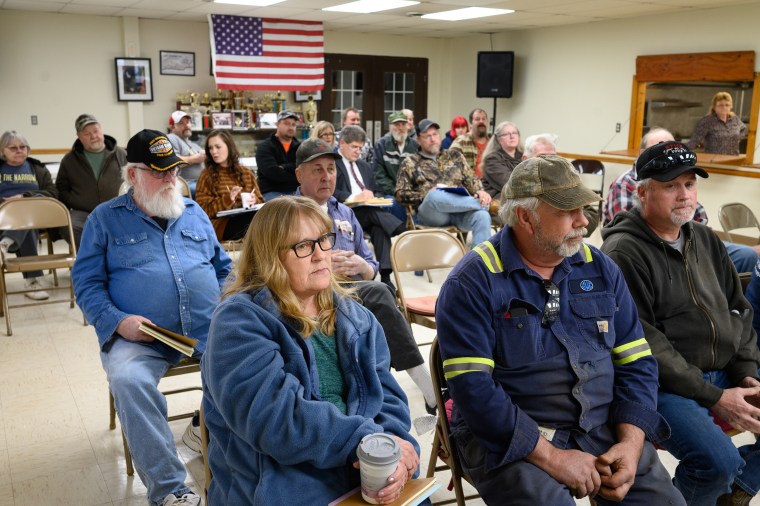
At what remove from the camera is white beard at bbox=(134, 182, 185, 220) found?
2.65 metres

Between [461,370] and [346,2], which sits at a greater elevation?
[346,2]

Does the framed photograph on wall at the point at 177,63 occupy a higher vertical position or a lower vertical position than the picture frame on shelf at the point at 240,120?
higher

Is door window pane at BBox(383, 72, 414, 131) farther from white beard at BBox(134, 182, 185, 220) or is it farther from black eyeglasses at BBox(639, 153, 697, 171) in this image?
black eyeglasses at BBox(639, 153, 697, 171)

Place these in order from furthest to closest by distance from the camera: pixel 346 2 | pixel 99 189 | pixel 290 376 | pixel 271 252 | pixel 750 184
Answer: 1. pixel 346 2
2. pixel 750 184
3. pixel 99 189
4. pixel 271 252
5. pixel 290 376

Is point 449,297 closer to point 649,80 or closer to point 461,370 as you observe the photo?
point 461,370

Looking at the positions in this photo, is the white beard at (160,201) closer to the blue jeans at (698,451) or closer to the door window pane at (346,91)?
the blue jeans at (698,451)

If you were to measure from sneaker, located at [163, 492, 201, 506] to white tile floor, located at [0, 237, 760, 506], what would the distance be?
1.23 feet

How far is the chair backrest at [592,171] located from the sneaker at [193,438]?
279 inches

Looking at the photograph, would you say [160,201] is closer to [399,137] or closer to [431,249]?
[431,249]

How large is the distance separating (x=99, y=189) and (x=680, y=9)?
6695mm

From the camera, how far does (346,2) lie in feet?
25.1

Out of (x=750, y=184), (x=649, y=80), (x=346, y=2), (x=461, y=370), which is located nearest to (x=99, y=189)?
(x=346, y=2)

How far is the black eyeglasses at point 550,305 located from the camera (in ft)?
6.19

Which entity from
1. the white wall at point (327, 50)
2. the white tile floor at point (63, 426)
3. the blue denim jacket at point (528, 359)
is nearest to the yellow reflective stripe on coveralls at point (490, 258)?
the blue denim jacket at point (528, 359)
